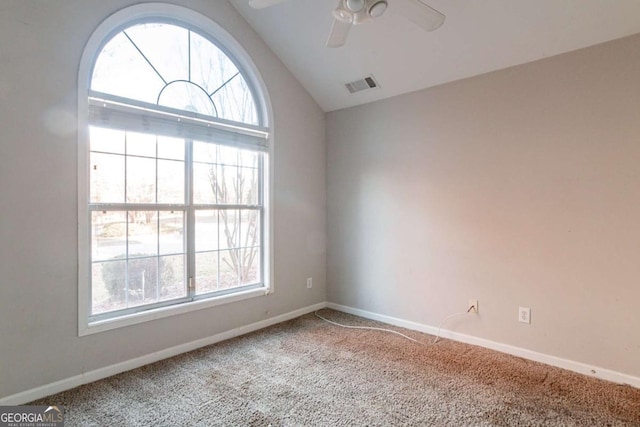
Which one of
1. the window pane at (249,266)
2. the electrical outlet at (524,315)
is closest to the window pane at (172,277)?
the window pane at (249,266)

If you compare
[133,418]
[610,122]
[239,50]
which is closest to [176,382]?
[133,418]

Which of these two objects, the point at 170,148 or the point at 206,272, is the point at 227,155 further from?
the point at 206,272

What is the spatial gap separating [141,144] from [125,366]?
1.65 metres

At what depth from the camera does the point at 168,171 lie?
2.84 meters

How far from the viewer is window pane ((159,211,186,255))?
282 cm

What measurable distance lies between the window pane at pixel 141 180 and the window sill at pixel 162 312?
0.86 metres

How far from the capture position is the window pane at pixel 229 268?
3.23 metres

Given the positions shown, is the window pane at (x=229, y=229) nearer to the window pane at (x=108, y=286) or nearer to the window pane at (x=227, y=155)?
the window pane at (x=227, y=155)

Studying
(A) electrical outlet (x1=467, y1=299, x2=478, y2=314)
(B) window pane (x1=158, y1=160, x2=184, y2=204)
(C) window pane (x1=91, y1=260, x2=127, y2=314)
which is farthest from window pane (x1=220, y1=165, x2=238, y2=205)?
(A) electrical outlet (x1=467, y1=299, x2=478, y2=314)

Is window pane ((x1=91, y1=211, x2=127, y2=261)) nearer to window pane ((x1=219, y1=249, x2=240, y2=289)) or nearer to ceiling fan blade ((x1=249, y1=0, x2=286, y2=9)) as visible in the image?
window pane ((x1=219, y1=249, x2=240, y2=289))

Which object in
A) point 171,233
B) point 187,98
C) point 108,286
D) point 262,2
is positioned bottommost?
point 108,286

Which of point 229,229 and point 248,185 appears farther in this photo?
point 248,185

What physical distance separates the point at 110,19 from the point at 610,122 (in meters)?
3.55

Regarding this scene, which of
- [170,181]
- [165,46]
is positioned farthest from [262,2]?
[170,181]
